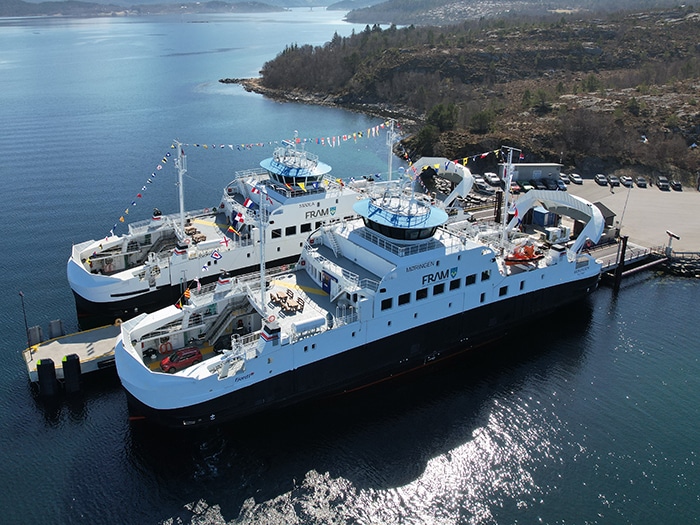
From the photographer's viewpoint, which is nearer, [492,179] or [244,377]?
[244,377]

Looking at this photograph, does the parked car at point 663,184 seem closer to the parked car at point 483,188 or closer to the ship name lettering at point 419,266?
the parked car at point 483,188

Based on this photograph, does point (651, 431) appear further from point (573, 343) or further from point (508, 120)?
point (508, 120)

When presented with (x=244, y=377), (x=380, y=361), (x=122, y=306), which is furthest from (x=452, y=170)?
(x=244, y=377)

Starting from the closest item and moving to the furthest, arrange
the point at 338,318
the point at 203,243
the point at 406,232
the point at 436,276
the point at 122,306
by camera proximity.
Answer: the point at 338,318 → the point at 406,232 → the point at 436,276 → the point at 122,306 → the point at 203,243

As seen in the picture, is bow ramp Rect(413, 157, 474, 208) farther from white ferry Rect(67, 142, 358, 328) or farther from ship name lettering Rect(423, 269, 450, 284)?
ship name lettering Rect(423, 269, 450, 284)

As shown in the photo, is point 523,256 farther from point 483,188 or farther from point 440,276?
point 483,188

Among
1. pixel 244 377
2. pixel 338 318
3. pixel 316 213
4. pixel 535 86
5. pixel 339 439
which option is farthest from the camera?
pixel 535 86

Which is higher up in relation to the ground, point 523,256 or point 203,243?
point 523,256
